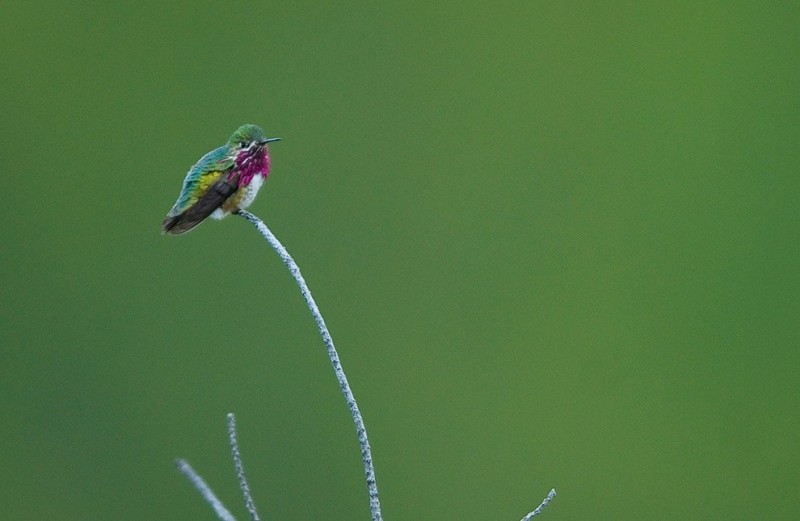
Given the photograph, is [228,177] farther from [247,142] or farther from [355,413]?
[355,413]

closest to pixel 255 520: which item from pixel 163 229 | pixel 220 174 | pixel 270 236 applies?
pixel 270 236

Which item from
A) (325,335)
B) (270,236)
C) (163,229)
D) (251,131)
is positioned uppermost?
(251,131)

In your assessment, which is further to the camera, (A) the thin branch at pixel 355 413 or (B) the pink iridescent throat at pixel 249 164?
(B) the pink iridescent throat at pixel 249 164

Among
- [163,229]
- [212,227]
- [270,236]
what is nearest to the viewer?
[270,236]

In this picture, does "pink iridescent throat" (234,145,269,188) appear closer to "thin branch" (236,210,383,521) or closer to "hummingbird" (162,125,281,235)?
"hummingbird" (162,125,281,235)

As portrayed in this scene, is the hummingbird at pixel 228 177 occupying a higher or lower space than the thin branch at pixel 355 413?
higher

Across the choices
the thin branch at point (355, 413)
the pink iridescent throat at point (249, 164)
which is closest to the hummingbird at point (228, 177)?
the pink iridescent throat at point (249, 164)

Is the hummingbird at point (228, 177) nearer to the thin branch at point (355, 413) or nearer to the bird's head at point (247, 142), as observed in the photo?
the bird's head at point (247, 142)

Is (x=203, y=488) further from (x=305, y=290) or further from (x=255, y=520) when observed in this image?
(x=305, y=290)
